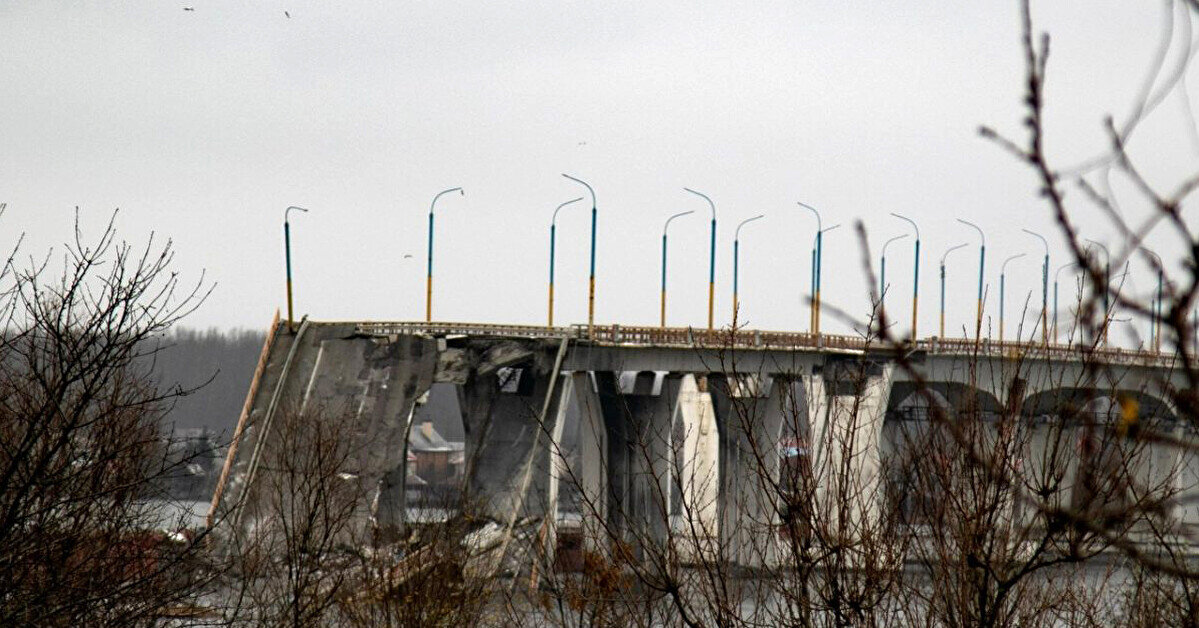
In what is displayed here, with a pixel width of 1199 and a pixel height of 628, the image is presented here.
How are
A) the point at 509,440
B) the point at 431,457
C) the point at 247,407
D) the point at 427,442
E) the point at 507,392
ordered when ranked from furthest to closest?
the point at 427,442, the point at 431,457, the point at 507,392, the point at 509,440, the point at 247,407

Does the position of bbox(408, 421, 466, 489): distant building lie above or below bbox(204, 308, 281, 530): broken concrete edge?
below

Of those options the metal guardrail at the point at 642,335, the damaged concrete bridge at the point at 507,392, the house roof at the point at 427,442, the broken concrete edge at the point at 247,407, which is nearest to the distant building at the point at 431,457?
the house roof at the point at 427,442

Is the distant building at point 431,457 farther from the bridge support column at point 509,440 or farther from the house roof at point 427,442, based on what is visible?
the bridge support column at point 509,440

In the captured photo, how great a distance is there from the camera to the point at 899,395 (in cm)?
9331

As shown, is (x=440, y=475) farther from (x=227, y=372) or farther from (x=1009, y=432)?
(x=1009, y=432)

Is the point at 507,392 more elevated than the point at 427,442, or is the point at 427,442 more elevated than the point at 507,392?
the point at 507,392

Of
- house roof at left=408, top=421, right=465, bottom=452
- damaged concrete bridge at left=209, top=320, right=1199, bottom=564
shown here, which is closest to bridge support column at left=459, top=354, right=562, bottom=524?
damaged concrete bridge at left=209, top=320, right=1199, bottom=564

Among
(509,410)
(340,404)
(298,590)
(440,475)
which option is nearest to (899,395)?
(509,410)

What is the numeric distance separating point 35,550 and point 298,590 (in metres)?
7.38

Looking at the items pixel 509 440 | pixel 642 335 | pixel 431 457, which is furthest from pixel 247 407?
pixel 431 457

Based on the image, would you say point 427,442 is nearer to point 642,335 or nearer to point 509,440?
point 642,335

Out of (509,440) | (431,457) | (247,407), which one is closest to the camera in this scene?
(247,407)

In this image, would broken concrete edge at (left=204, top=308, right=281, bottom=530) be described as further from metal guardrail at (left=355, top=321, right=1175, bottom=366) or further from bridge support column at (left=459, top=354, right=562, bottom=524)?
bridge support column at (left=459, top=354, right=562, bottom=524)

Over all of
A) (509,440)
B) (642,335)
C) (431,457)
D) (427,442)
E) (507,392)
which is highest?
(642,335)
